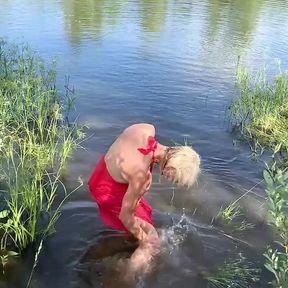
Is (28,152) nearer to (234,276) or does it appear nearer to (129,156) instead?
(129,156)

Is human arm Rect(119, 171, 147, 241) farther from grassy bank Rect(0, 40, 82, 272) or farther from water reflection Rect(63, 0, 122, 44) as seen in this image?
water reflection Rect(63, 0, 122, 44)

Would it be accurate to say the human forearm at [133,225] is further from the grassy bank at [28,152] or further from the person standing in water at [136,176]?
the grassy bank at [28,152]

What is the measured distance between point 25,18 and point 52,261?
43.3 ft

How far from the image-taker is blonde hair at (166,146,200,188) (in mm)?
3684

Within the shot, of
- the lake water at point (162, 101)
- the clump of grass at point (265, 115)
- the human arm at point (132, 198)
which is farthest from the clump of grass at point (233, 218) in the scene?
the clump of grass at point (265, 115)

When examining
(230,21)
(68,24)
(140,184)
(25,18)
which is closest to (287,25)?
(230,21)

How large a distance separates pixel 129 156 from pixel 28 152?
1811mm

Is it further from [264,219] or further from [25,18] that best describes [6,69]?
[25,18]

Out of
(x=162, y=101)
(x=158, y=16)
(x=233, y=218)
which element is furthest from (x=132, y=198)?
(x=158, y=16)

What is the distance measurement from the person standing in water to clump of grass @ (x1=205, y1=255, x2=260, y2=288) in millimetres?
699

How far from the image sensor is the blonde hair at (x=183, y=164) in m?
3.68

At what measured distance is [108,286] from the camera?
13.3ft

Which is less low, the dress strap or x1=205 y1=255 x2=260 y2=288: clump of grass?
the dress strap

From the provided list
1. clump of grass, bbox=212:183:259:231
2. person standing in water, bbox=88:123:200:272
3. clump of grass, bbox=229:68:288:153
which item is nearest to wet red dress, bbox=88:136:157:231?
person standing in water, bbox=88:123:200:272
